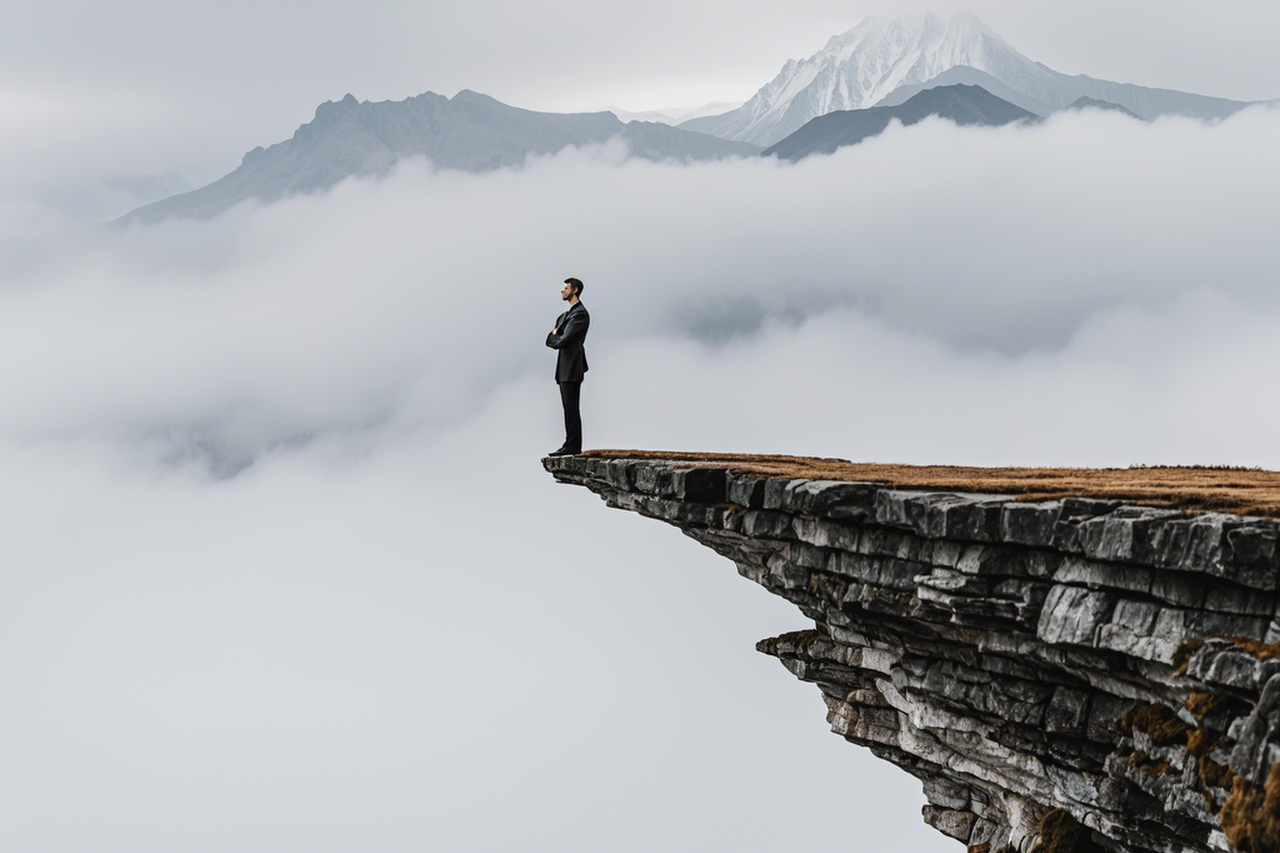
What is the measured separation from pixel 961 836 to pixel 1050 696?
7800 mm

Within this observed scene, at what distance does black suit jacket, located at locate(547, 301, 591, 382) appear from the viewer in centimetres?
2622

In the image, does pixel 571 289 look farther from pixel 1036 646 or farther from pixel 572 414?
pixel 1036 646

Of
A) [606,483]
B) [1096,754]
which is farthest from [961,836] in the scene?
[606,483]

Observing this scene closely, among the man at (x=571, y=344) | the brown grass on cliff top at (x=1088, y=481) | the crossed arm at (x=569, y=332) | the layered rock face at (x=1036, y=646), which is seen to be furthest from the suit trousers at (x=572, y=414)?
the layered rock face at (x=1036, y=646)

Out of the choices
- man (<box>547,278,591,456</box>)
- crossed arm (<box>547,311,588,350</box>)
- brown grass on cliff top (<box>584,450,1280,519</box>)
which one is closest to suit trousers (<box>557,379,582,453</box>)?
man (<box>547,278,591,456</box>)

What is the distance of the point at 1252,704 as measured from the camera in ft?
35.6

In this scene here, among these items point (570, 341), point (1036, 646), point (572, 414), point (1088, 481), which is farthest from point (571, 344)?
point (1036, 646)

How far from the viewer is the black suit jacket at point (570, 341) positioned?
86.0ft

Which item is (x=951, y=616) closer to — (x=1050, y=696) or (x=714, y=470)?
(x=1050, y=696)

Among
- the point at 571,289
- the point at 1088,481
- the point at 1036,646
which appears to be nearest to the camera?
the point at 1036,646

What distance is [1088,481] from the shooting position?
1630 centimetres

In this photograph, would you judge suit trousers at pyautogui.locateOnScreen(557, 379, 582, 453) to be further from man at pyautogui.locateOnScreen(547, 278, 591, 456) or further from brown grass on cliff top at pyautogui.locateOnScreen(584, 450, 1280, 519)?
brown grass on cliff top at pyautogui.locateOnScreen(584, 450, 1280, 519)

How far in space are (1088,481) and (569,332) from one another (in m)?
12.9

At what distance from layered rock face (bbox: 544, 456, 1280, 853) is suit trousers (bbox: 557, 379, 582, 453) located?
222 inches
